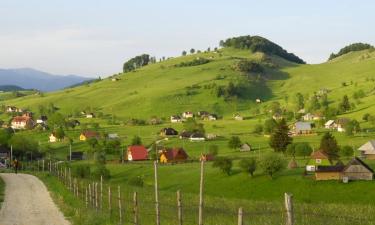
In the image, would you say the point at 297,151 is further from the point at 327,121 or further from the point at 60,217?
the point at 60,217

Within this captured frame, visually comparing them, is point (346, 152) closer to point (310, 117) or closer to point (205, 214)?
point (310, 117)

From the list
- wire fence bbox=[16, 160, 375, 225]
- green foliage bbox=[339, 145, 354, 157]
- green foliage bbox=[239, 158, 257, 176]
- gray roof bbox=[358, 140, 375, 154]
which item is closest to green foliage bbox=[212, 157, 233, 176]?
green foliage bbox=[239, 158, 257, 176]

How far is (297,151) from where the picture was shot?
309 ft

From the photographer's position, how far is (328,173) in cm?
7169

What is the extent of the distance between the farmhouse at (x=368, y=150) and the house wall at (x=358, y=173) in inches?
1004

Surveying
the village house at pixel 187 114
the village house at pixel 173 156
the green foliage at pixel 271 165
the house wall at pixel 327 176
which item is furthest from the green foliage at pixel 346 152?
the village house at pixel 187 114

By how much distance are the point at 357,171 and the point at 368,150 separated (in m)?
30.5

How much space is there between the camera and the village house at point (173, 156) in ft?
349

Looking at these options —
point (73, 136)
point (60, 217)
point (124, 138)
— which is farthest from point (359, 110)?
point (60, 217)

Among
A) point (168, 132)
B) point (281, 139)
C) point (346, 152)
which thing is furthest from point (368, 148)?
point (168, 132)

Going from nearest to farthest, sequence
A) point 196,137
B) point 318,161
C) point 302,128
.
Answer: point 318,161
point 196,137
point 302,128

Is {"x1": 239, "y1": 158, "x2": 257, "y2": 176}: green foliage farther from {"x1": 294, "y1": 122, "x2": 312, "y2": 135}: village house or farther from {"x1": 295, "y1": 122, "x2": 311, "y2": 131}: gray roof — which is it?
{"x1": 295, "y1": 122, "x2": 311, "y2": 131}: gray roof

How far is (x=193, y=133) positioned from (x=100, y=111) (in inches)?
2483

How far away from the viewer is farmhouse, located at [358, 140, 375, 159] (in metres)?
97.3
